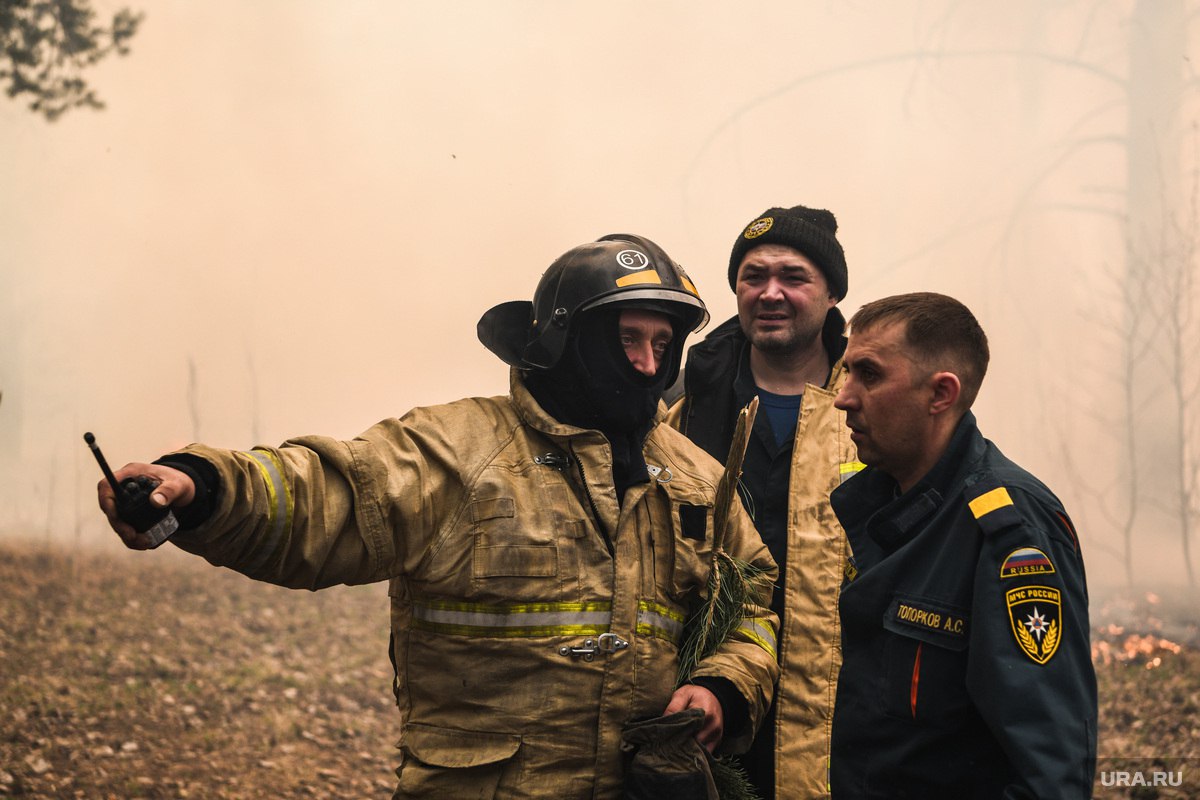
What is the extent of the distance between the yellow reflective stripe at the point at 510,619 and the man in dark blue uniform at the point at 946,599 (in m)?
0.66

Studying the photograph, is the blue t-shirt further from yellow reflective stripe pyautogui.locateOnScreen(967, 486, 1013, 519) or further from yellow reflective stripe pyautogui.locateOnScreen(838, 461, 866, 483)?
yellow reflective stripe pyautogui.locateOnScreen(967, 486, 1013, 519)

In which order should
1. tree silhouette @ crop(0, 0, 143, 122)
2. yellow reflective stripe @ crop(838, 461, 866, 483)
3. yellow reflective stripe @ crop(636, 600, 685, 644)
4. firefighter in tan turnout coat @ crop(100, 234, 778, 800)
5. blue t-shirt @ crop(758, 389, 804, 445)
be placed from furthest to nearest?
tree silhouette @ crop(0, 0, 143, 122)
blue t-shirt @ crop(758, 389, 804, 445)
yellow reflective stripe @ crop(838, 461, 866, 483)
yellow reflective stripe @ crop(636, 600, 685, 644)
firefighter in tan turnout coat @ crop(100, 234, 778, 800)

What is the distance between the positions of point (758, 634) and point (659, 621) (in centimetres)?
41

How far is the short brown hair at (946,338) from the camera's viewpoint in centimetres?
244

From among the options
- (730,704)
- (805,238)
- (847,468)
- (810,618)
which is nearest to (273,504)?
(730,704)

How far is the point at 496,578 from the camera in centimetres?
249

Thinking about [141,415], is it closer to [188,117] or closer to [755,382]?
[188,117]

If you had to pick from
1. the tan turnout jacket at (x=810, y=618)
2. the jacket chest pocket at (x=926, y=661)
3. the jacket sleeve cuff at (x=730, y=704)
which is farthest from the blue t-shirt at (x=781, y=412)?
the jacket chest pocket at (x=926, y=661)

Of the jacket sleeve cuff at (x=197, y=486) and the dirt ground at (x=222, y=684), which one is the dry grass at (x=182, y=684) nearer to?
the dirt ground at (x=222, y=684)

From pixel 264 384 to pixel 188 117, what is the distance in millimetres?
2054

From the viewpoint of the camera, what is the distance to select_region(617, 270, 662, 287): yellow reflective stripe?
2781 mm

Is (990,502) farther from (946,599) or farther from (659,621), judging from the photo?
(659,621)

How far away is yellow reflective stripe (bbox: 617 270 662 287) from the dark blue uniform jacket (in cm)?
89

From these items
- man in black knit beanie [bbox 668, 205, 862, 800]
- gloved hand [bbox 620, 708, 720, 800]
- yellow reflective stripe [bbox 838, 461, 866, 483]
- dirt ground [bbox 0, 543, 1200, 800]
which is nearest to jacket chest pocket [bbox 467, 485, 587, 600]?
gloved hand [bbox 620, 708, 720, 800]
